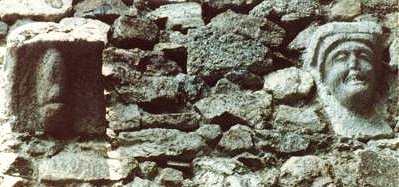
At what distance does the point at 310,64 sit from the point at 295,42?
12 centimetres

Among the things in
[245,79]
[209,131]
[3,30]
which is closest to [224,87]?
[245,79]

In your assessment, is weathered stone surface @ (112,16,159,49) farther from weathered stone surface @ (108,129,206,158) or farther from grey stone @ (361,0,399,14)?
grey stone @ (361,0,399,14)

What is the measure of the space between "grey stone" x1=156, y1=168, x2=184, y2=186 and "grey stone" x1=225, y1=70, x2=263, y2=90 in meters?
0.41

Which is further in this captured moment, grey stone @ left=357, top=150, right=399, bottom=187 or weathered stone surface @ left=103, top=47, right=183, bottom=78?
weathered stone surface @ left=103, top=47, right=183, bottom=78

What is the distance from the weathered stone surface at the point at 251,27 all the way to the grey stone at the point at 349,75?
5.2 inches

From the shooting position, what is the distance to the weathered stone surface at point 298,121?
2.29 metres

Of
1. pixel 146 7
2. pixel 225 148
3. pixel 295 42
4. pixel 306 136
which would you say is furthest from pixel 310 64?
pixel 146 7

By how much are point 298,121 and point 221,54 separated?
0.36m

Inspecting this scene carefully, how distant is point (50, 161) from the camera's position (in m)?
2.13

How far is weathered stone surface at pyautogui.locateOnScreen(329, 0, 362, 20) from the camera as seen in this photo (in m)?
2.54

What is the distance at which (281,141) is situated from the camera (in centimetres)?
224

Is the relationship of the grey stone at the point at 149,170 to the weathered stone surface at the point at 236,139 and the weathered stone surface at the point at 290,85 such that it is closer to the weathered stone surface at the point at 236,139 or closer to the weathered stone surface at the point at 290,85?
the weathered stone surface at the point at 236,139

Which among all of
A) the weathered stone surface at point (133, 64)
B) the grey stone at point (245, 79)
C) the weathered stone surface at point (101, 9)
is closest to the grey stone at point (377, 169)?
the grey stone at point (245, 79)

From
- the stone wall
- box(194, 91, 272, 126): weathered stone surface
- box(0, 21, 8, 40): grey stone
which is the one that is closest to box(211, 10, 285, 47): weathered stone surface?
the stone wall
